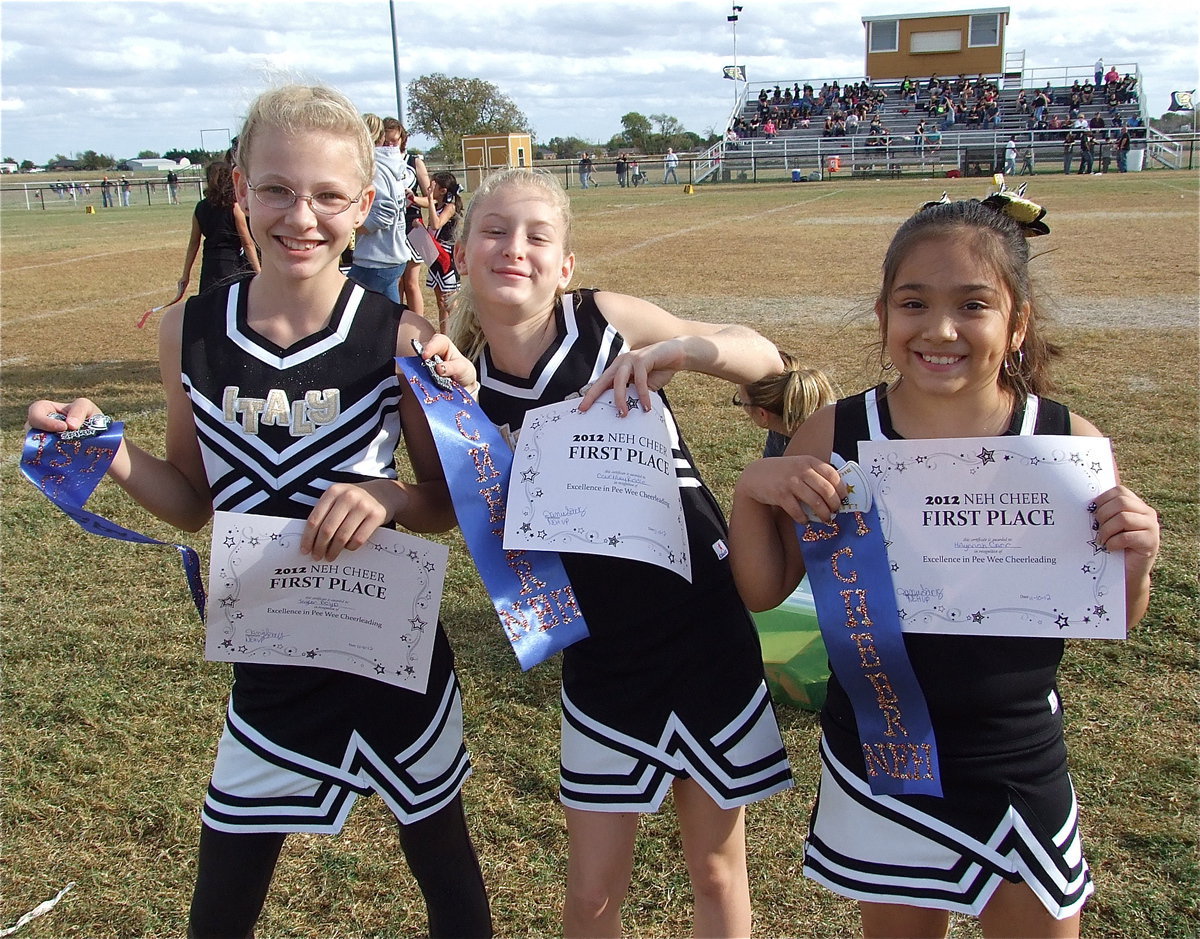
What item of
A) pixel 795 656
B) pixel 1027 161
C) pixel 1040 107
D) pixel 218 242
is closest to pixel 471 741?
pixel 795 656

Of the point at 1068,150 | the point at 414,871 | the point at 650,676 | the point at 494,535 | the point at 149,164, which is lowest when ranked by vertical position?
the point at 414,871

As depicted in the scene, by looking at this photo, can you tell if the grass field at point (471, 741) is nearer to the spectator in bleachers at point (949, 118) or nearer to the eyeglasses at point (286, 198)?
the eyeglasses at point (286, 198)

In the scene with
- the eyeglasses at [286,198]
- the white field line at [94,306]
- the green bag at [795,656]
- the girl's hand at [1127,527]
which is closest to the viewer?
the girl's hand at [1127,527]

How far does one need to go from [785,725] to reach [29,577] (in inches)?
132

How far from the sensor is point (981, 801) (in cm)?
159

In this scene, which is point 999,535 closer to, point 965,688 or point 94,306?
point 965,688

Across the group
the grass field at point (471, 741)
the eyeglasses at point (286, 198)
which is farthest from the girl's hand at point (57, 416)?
the grass field at point (471, 741)

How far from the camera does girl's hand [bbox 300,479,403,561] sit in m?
1.64

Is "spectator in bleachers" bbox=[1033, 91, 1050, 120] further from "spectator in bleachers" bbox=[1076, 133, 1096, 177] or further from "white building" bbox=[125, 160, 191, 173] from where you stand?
"white building" bbox=[125, 160, 191, 173]

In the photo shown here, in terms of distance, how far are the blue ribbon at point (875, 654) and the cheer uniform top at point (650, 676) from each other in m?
0.28

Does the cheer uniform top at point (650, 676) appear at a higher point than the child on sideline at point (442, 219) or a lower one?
lower

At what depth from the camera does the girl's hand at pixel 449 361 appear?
172 cm

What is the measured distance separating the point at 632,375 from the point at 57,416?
100cm

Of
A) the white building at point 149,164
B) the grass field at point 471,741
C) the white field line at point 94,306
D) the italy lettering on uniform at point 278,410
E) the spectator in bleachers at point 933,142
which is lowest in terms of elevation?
the grass field at point 471,741
